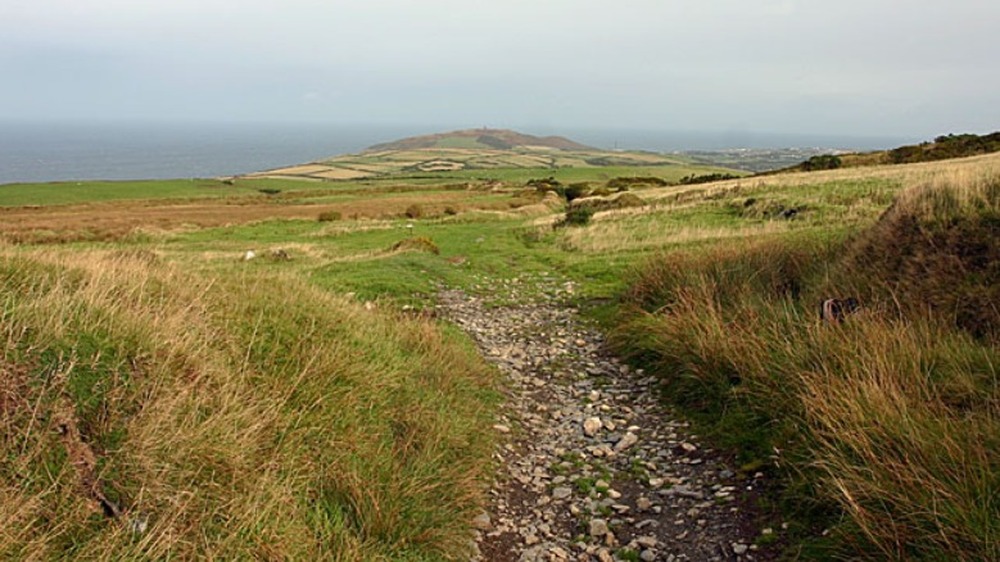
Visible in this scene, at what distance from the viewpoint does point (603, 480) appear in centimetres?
626

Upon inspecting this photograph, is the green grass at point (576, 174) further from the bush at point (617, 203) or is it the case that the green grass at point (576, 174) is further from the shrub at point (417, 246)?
the shrub at point (417, 246)

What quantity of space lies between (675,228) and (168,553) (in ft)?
80.8

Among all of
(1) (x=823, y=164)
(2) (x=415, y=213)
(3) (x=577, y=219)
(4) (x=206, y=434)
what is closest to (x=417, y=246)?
(3) (x=577, y=219)

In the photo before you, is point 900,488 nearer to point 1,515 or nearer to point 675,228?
point 1,515

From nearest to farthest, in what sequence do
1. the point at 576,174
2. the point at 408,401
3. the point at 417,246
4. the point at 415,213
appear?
the point at 408,401 < the point at 417,246 < the point at 415,213 < the point at 576,174

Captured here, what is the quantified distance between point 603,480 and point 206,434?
12.5 feet

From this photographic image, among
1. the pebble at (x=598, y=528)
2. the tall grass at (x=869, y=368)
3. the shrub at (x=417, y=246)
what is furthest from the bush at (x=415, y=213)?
the pebble at (x=598, y=528)

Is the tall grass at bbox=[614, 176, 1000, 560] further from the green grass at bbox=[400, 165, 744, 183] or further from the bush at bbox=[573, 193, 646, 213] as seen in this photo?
the green grass at bbox=[400, 165, 744, 183]

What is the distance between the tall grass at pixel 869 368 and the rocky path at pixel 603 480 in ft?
1.60

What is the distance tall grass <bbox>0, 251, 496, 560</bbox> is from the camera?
366 cm

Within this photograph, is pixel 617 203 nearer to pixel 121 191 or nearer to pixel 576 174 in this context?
pixel 121 191

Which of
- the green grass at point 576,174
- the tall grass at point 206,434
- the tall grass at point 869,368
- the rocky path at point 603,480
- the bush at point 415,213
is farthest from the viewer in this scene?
the green grass at point 576,174

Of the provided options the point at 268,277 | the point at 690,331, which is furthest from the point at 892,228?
the point at 268,277

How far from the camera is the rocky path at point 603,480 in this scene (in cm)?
→ 511
